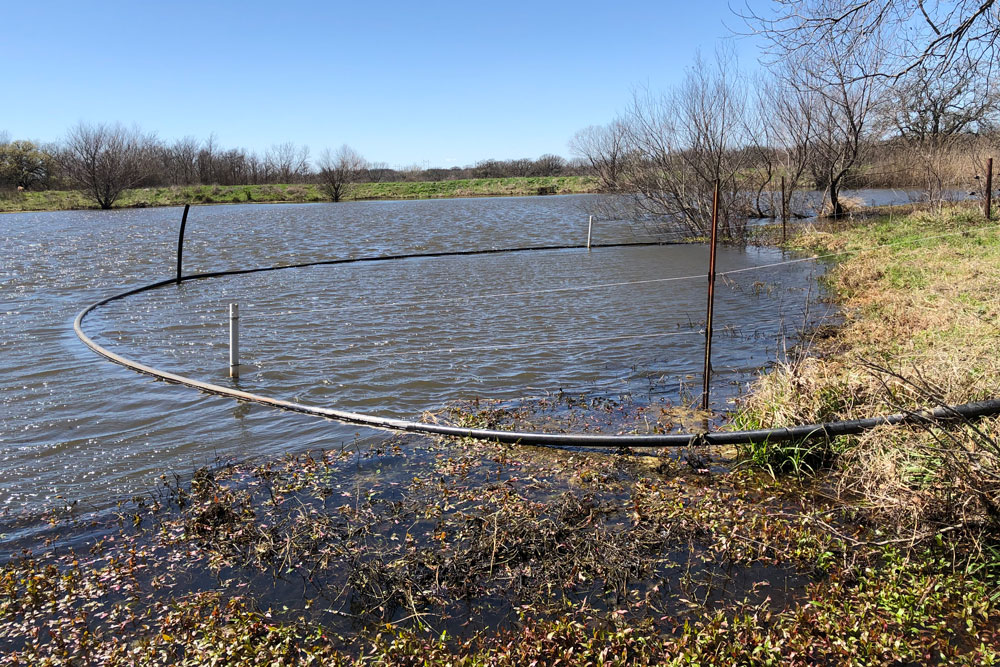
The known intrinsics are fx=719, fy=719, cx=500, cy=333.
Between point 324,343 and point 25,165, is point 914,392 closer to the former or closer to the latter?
point 324,343

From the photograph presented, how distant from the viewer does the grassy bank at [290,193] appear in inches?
2130

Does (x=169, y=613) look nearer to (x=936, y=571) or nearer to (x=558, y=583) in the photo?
(x=558, y=583)

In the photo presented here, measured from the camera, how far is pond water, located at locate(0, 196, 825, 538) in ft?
22.1

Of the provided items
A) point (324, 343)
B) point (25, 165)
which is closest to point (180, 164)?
point (25, 165)

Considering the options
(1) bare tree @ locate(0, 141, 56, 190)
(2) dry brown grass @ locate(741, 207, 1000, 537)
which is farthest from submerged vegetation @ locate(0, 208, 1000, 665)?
(1) bare tree @ locate(0, 141, 56, 190)

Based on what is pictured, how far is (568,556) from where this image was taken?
13.9 ft

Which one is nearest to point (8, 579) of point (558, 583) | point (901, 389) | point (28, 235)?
point (558, 583)

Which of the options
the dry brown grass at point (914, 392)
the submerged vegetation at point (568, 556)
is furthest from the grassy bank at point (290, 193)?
the submerged vegetation at point (568, 556)

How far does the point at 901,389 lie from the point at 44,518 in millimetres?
6417

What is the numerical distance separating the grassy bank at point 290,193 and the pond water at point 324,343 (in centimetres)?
3133

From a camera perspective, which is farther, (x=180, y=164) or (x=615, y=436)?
(x=180, y=164)

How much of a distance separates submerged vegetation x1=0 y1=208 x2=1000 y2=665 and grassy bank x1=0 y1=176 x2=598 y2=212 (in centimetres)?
4314

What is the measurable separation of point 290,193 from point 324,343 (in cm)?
5729

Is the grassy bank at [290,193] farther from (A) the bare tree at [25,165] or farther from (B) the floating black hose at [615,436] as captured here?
(B) the floating black hose at [615,436]
